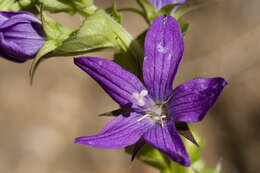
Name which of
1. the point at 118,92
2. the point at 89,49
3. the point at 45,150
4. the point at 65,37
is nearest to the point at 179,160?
the point at 118,92

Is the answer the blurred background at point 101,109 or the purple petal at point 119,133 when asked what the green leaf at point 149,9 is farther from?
the blurred background at point 101,109

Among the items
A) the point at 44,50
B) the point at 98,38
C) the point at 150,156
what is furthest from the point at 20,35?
the point at 150,156

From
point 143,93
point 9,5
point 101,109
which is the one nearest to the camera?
point 143,93

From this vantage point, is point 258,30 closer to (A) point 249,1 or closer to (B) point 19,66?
(A) point 249,1

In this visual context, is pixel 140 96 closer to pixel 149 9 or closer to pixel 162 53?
pixel 162 53

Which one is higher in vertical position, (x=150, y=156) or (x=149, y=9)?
(x=149, y=9)

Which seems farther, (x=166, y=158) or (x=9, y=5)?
A: (x=166, y=158)

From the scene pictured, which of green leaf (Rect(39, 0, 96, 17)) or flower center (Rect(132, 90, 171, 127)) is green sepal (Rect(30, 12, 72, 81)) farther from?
flower center (Rect(132, 90, 171, 127))

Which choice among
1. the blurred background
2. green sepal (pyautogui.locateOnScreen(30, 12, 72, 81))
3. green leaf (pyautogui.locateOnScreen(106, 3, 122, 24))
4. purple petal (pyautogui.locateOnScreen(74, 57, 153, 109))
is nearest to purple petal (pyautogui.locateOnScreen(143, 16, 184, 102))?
purple petal (pyautogui.locateOnScreen(74, 57, 153, 109))
